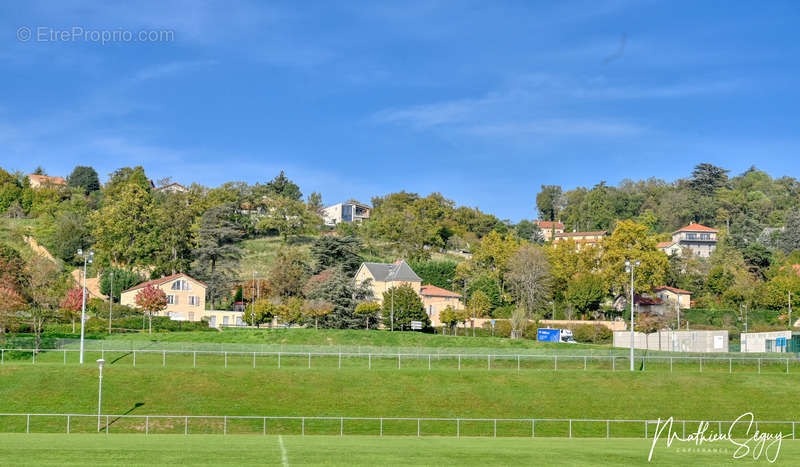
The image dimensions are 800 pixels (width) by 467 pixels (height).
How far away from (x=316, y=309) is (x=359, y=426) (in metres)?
52.3

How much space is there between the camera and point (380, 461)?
2773 cm

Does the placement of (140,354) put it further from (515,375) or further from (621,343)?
(621,343)

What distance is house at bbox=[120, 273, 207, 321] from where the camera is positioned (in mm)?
106688

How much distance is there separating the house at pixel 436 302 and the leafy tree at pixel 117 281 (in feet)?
147

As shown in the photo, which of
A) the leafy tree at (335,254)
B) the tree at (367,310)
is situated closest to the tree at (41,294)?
the tree at (367,310)

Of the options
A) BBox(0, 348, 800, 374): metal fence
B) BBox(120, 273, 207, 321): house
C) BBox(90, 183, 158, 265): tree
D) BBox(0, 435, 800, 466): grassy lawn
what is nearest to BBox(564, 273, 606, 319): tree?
BBox(0, 348, 800, 374): metal fence

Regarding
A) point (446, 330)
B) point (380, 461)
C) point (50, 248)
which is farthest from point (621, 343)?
point (50, 248)

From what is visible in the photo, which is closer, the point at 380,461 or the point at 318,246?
the point at 380,461

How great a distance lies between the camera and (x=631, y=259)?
4262 inches

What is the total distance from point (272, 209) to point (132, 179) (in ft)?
115

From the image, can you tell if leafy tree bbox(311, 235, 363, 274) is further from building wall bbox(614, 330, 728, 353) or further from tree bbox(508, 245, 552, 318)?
building wall bbox(614, 330, 728, 353)

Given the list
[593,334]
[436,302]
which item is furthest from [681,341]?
[436,302]

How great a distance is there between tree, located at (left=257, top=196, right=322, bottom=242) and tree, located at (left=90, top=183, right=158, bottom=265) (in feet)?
105

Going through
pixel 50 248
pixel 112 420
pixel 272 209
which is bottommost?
pixel 112 420
